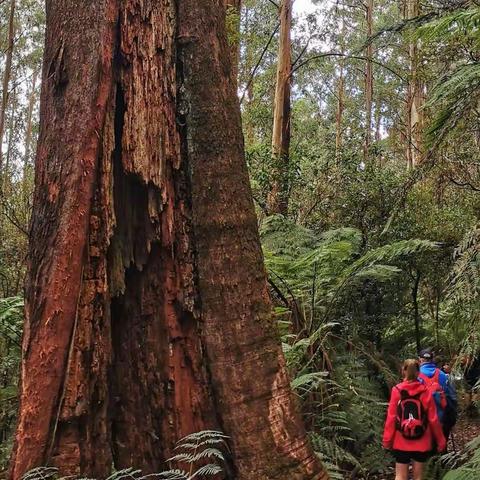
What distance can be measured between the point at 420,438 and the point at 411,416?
0.21 metres

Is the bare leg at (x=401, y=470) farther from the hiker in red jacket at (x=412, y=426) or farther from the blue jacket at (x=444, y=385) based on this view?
the blue jacket at (x=444, y=385)

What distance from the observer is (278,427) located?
2.88 m

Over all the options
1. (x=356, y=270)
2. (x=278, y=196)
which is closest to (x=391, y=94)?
(x=278, y=196)

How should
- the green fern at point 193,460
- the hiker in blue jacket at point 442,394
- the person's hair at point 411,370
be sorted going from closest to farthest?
the green fern at point 193,460 → the person's hair at point 411,370 → the hiker in blue jacket at point 442,394

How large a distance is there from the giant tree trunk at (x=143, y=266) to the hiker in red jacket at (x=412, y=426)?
2476 millimetres

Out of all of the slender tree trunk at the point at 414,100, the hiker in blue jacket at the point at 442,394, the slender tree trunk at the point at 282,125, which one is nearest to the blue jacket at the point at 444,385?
the hiker in blue jacket at the point at 442,394

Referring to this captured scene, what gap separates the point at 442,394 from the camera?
19.3 feet

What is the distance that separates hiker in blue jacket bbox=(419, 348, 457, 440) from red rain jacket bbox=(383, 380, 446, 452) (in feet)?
1.37

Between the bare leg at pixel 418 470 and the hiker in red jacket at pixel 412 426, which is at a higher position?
the hiker in red jacket at pixel 412 426

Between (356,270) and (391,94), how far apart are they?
75.8 ft

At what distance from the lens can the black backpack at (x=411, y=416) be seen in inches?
203

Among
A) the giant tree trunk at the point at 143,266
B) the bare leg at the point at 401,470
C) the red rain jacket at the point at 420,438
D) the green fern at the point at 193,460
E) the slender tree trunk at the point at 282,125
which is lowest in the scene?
the bare leg at the point at 401,470

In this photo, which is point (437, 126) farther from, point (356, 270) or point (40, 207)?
point (40, 207)

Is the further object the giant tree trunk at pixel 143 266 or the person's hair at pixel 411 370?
the person's hair at pixel 411 370
